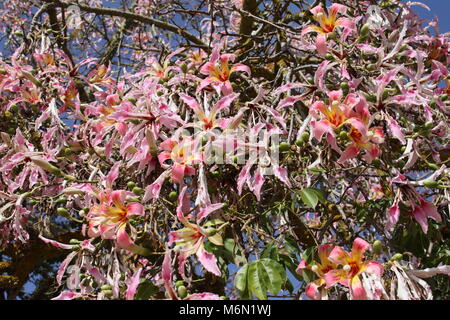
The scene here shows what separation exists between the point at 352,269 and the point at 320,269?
0.30 ft

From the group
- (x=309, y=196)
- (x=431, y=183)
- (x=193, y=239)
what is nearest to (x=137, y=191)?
(x=193, y=239)

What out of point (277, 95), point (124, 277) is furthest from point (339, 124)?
point (124, 277)

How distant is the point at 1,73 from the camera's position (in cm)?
208

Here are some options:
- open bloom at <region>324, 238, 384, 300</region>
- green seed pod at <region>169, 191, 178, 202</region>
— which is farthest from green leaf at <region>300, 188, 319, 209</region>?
green seed pod at <region>169, 191, 178, 202</region>

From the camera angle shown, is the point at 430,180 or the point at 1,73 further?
the point at 1,73

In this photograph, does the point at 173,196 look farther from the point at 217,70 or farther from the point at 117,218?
the point at 217,70

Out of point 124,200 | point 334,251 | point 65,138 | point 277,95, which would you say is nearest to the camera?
point 334,251

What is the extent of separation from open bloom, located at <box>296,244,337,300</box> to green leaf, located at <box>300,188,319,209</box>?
0.11m

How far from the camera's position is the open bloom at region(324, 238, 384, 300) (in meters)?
1.08

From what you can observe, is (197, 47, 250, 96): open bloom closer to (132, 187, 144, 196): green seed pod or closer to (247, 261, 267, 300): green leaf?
(132, 187, 144, 196): green seed pod

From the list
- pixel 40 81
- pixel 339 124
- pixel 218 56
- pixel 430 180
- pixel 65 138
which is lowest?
pixel 430 180

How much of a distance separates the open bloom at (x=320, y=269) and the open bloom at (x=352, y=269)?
4cm
